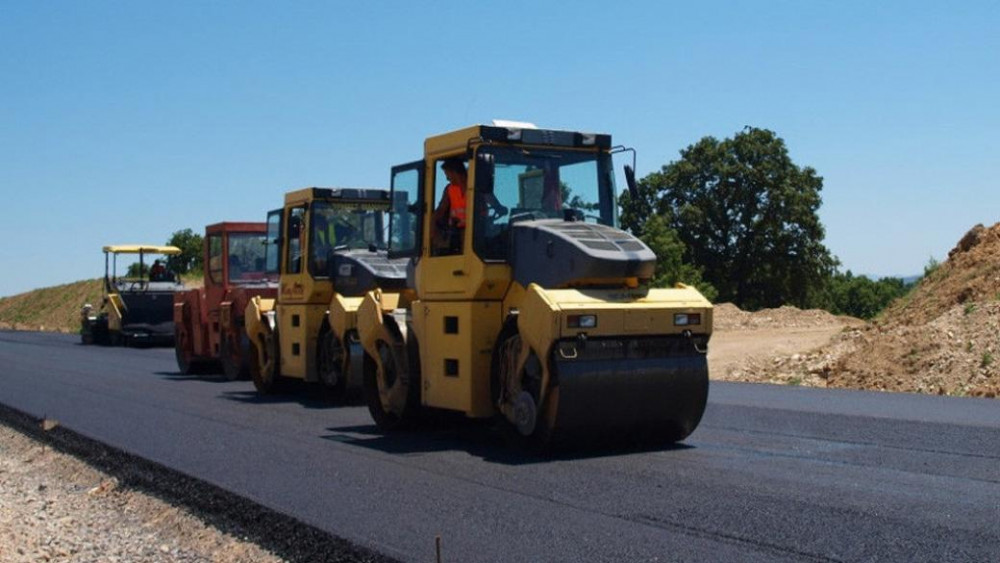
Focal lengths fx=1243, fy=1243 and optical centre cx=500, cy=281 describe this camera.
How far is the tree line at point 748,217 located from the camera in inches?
1999

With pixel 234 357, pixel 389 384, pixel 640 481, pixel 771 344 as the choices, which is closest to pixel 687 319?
pixel 640 481

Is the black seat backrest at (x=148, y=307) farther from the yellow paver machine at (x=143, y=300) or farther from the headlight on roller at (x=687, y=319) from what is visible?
the headlight on roller at (x=687, y=319)

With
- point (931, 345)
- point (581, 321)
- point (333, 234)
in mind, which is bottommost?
point (931, 345)

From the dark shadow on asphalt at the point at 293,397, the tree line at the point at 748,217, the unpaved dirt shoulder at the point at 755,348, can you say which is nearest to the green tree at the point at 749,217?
the tree line at the point at 748,217

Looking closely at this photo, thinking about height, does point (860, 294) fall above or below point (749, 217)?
below

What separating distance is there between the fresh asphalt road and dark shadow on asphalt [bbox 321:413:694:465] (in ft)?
0.13

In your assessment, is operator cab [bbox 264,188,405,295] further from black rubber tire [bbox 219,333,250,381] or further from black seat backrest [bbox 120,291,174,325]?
black seat backrest [bbox 120,291,174,325]

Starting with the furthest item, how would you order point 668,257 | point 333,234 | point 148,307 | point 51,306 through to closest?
point 51,306
point 668,257
point 148,307
point 333,234

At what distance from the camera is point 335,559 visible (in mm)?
6711

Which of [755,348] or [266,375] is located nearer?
[266,375]

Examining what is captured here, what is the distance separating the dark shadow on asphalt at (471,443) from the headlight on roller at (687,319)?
101cm

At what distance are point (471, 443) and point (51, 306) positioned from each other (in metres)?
83.4

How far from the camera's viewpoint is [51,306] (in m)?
87.9

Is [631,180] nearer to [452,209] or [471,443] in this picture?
[452,209]
